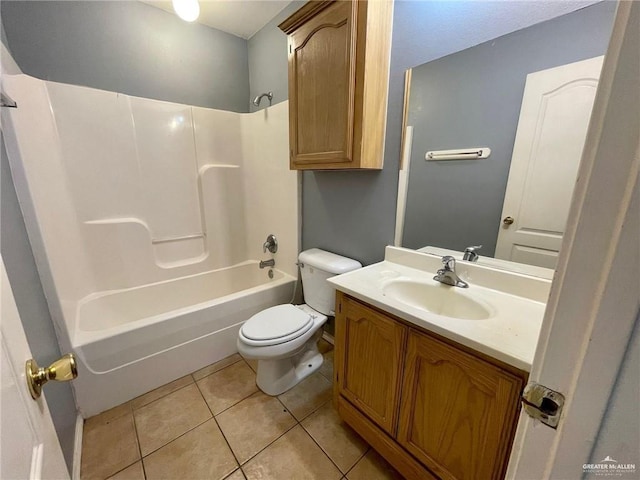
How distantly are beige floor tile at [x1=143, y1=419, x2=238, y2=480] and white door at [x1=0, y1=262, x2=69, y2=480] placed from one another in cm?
81

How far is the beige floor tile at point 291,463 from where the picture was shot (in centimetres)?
115

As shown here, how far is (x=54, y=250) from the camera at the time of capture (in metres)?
1.64

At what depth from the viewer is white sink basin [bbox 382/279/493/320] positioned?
108 cm

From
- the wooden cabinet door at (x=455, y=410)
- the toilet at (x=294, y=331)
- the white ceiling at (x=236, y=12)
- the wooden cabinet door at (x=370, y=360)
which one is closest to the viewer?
the wooden cabinet door at (x=455, y=410)

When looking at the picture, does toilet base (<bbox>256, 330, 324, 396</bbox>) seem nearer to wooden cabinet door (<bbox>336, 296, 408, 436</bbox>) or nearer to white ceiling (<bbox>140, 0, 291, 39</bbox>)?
wooden cabinet door (<bbox>336, 296, 408, 436</bbox>)

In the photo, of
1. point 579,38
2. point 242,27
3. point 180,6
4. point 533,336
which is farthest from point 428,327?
point 242,27

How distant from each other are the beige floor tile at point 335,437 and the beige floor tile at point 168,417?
23.2 inches

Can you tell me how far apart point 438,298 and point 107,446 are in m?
1.75

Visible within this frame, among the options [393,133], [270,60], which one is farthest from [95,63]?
[393,133]

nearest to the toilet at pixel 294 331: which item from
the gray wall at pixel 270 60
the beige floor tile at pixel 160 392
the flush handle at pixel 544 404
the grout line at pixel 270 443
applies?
the grout line at pixel 270 443

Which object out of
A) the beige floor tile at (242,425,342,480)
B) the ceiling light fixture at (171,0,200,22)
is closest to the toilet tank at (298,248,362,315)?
the beige floor tile at (242,425,342,480)

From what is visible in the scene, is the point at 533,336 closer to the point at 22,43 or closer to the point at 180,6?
the point at 180,6

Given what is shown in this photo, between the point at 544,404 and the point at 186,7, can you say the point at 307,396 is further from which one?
the point at 186,7

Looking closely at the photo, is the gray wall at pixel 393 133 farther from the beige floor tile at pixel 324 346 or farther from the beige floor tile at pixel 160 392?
the beige floor tile at pixel 160 392
